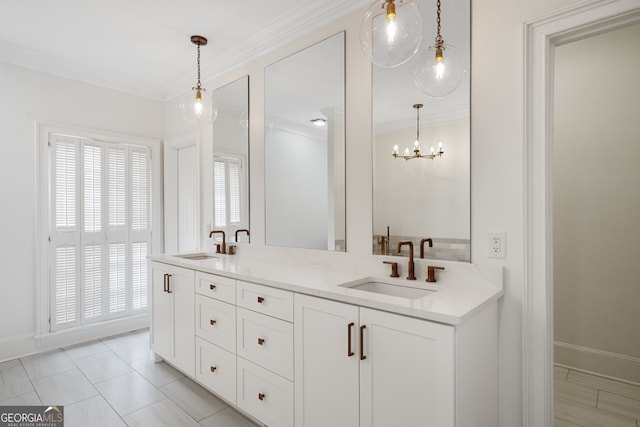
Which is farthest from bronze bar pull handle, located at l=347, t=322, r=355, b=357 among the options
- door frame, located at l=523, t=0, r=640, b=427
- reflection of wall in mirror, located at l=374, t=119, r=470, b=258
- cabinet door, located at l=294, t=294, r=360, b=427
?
door frame, located at l=523, t=0, r=640, b=427

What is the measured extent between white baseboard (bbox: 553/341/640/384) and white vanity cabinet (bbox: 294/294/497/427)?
167 cm

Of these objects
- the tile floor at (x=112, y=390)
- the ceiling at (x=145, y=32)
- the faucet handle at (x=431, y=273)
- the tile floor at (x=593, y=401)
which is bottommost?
the tile floor at (x=112, y=390)

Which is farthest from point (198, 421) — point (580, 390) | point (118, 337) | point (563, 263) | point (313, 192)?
point (563, 263)

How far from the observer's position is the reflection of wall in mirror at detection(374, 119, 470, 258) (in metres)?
1.87

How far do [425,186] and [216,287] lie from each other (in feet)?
4.98

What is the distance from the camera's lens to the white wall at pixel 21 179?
Result: 3.08 meters

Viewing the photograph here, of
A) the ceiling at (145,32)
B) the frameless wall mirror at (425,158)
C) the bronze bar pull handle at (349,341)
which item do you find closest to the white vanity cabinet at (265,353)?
the bronze bar pull handle at (349,341)

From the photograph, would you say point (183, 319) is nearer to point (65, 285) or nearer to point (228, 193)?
point (228, 193)

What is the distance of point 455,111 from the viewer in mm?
1887

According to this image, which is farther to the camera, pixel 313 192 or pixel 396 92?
pixel 313 192

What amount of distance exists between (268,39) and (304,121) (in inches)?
32.3

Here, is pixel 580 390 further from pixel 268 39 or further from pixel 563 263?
pixel 268 39

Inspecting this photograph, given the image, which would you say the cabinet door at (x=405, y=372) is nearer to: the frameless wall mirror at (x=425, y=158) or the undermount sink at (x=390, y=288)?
the undermount sink at (x=390, y=288)

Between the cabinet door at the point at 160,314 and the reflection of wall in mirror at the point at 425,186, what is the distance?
1.87m
